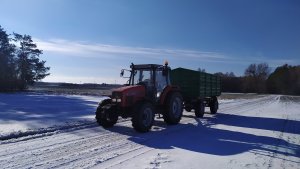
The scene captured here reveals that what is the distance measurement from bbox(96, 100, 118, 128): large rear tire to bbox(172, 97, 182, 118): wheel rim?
258 cm

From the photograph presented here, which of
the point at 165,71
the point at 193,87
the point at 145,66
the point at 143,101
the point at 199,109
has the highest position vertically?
the point at 145,66

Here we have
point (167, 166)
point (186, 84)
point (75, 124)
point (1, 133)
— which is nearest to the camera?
point (167, 166)

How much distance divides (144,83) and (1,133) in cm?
519

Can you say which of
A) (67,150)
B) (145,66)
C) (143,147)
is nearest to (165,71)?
(145,66)

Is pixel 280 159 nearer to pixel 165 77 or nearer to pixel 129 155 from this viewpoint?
pixel 129 155

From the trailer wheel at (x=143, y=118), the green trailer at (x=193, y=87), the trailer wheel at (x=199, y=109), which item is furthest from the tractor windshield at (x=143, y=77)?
the trailer wheel at (x=199, y=109)

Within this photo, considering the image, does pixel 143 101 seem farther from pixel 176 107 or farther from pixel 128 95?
pixel 176 107

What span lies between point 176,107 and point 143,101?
2.74m

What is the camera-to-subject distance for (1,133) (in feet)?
35.1

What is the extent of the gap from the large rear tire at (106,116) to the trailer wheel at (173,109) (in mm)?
2130

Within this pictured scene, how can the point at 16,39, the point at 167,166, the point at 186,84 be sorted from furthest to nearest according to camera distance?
the point at 16,39 < the point at 186,84 < the point at 167,166

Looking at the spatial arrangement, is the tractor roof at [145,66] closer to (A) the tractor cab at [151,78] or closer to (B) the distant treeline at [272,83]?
(A) the tractor cab at [151,78]

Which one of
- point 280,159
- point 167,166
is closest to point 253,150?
point 280,159

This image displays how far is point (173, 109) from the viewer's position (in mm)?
13984
